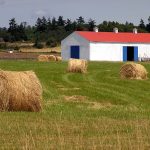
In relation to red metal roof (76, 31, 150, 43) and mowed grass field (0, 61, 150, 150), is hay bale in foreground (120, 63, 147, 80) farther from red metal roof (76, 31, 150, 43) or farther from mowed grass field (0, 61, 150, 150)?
red metal roof (76, 31, 150, 43)

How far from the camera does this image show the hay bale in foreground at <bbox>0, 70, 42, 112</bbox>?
1683 cm

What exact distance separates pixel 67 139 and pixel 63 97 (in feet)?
34.9

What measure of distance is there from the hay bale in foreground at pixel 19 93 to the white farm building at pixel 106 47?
172ft

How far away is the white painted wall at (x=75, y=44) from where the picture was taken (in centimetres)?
7069

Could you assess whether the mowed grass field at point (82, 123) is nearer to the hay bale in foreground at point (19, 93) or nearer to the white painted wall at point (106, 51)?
the hay bale in foreground at point (19, 93)

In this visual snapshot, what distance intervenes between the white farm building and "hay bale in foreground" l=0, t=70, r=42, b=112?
5239 centimetres

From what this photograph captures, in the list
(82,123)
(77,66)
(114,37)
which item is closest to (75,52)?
(114,37)

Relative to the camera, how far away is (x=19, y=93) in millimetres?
16891

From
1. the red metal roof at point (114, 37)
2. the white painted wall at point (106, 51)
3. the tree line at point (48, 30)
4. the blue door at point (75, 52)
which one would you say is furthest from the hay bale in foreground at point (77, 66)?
the tree line at point (48, 30)

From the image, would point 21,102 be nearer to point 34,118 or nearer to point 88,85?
point 34,118

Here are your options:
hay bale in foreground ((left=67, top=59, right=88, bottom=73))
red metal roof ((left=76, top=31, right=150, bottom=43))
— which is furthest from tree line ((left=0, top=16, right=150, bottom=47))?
hay bale in foreground ((left=67, top=59, right=88, bottom=73))

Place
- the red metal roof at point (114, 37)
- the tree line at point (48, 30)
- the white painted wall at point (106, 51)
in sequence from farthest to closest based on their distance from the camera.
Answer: the tree line at point (48, 30), the red metal roof at point (114, 37), the white painted wall at point (106, 51)

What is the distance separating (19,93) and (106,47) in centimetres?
5411

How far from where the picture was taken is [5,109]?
16.9 metres
